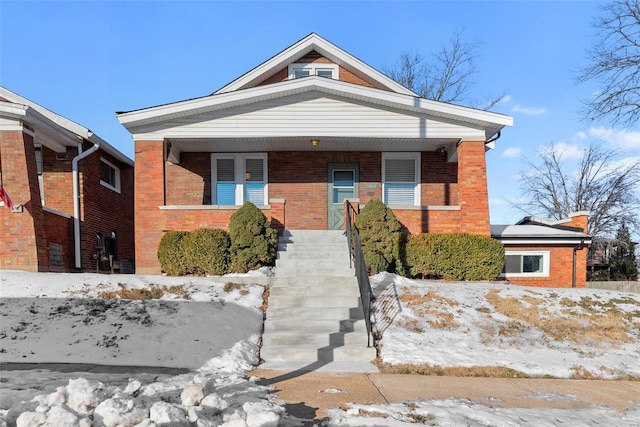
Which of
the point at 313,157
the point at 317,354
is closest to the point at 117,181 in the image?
the point at 313,157

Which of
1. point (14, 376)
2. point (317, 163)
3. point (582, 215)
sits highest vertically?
point (317, 163)

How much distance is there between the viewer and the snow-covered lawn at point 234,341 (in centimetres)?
349

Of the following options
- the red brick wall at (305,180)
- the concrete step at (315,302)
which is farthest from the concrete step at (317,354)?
the red brick wall at (305,180)

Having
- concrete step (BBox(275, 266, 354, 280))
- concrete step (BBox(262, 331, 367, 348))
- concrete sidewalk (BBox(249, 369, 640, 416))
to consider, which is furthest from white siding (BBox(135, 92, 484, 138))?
concrete sidewalk (BBox(249, 369, 640, 416))

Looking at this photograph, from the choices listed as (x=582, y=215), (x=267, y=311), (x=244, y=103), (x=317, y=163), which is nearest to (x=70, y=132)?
(x=244, y=103)

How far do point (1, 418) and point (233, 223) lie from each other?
6.52m

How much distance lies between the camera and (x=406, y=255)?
10.0 meters

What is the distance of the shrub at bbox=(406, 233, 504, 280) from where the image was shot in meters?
10.0

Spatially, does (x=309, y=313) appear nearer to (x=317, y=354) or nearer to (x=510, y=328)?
(x=317, y=354)

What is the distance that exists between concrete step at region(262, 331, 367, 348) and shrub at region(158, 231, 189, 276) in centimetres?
398

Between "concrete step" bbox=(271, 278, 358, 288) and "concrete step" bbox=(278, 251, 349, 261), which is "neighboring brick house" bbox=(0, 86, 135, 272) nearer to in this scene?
"concrete step" bbox=(278, 251, 349, 261)

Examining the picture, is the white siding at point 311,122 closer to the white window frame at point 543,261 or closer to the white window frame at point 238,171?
the white window frame at point 238,171

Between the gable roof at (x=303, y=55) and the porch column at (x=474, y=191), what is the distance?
3243mm

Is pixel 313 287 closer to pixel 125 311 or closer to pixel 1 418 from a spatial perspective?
pixel 125 311
